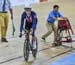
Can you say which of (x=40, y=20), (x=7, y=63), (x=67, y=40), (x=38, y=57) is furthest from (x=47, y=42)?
(x=40, y=20)

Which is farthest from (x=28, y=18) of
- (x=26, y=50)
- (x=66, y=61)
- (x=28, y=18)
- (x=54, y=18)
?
(x=54, y=18)

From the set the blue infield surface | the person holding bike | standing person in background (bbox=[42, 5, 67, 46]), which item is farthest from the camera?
standing person in background (bbox=[42, 5, 67, 46])

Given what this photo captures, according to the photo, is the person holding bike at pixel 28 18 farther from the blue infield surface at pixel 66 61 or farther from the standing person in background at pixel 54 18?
the standing person in background at pixel 54 18

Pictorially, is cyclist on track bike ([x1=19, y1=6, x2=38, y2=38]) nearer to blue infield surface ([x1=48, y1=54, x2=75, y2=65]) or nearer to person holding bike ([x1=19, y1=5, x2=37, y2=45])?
person holding bike ([x1=19, y1=5, x2=37, y2=45])

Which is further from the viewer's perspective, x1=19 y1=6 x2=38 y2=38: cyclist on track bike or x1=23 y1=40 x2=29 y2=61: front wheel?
x1=19 y1=6 x2=38 y2=38: cyclist on track bike

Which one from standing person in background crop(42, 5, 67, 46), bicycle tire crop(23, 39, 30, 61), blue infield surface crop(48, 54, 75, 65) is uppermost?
standing person in background crop(42, 5, 67, 46)

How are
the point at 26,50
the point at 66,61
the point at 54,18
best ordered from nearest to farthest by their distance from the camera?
the point at 26,50 → the point at 66,61 → the point at 54,18

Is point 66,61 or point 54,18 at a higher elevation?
point 54,18

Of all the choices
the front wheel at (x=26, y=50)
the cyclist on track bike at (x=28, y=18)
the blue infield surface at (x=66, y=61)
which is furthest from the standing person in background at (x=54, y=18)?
the front wheel at (x=26, y=50)

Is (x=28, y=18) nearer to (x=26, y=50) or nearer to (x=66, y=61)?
(x=26, y=50)

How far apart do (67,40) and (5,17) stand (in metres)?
2.69

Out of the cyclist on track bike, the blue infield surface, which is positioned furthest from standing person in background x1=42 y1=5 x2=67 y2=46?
the cyclist on track bike

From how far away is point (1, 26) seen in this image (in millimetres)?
12922

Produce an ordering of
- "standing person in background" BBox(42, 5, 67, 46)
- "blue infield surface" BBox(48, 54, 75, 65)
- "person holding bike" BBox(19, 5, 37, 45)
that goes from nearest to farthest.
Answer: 1. "blue infield surface" BBox(48, 54, 75, 65)
2. "person holding bike" BBox(19, 5, 37, 45)
3. "standing person in background" BBox(42, 5, 67, 46)
